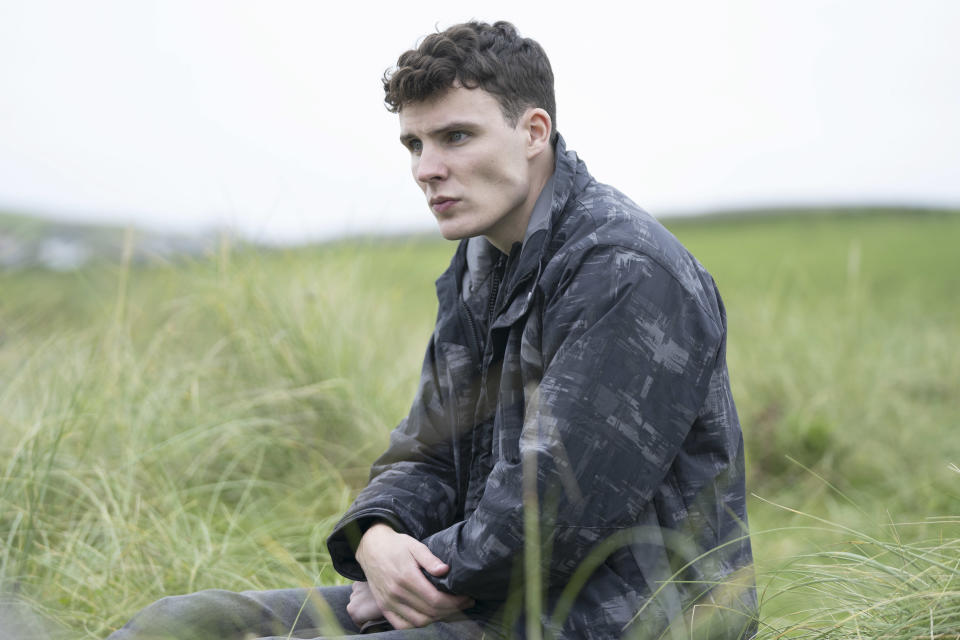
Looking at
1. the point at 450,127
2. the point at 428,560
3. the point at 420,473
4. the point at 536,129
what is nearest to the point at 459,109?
the point at 450,127

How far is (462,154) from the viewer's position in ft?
6.64

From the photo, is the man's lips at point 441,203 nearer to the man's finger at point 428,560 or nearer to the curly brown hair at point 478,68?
the curly brown hair at point 478,68

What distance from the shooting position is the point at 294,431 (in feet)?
11.7

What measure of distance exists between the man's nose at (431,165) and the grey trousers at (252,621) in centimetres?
93

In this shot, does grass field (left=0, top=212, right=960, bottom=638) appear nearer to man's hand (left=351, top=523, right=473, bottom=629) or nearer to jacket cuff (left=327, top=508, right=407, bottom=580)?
jacket cuff (left=327, top=508, right=407, bottom=580)

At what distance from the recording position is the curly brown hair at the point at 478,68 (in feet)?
6.57

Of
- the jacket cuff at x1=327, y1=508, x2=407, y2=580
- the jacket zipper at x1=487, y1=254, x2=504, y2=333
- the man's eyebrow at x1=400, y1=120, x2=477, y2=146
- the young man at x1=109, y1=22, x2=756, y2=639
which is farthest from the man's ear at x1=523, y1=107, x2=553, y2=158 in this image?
the jacket cuff at x1=327, y1=508, x2=407, y2=580

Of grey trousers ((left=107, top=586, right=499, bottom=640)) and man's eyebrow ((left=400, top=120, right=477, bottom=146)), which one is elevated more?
man's eyebrow ((left=400, top=120, right=477, bottom=146))

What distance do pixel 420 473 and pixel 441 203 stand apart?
659mm

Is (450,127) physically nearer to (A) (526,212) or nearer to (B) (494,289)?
(A) (526,212)

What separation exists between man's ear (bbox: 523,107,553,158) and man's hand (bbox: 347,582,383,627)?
1061 millimetres

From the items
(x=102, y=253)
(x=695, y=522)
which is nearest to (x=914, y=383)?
(x=695, y=522)

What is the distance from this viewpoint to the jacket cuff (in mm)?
2031

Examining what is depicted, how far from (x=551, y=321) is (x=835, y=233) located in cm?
1284
